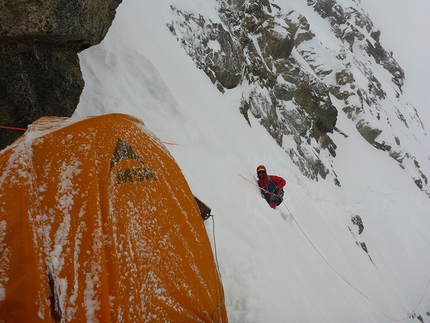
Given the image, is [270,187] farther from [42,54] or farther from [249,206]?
[42,54]

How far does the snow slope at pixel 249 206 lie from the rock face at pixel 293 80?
30.5 inches

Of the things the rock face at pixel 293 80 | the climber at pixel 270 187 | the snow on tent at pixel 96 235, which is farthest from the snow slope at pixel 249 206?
the snow on tent at pixel 96 235

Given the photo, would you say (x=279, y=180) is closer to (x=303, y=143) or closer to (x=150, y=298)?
(x=150, y=298)

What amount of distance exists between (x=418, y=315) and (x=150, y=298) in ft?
43.6

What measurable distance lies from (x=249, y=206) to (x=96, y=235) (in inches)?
→ 166

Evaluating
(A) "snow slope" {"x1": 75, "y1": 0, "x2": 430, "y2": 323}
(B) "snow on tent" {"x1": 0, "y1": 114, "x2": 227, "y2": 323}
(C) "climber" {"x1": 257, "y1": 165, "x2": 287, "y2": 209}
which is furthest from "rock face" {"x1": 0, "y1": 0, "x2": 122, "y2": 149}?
(C) "climber" {"x1": 257, "y1": 165, "x2": 287, "y2": 209}

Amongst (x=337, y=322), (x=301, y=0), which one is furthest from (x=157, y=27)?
(x=301, y=0)

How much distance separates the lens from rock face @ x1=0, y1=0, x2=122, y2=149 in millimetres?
3133

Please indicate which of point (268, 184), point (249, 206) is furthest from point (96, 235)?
point (268, 184)

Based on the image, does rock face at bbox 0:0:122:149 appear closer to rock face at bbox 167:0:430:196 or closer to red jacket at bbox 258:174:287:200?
red jacket at bbox 258:174:287:200

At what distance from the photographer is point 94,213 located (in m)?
2.19

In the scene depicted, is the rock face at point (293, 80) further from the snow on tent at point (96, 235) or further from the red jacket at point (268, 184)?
the snow on tent at point (96, 235)

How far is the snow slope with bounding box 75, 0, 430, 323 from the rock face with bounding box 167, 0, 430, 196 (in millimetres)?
774

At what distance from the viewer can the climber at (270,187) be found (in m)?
7.76
